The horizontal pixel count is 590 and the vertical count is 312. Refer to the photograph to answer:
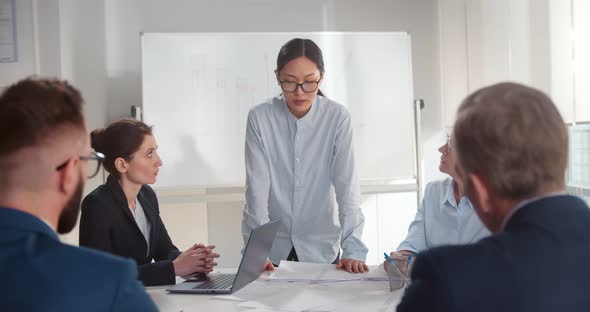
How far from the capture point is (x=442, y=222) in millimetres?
2037

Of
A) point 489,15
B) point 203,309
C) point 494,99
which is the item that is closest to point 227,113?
point 489,15

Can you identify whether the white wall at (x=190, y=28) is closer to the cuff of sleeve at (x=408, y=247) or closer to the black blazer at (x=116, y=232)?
the black blazer at (x=116, y=232)

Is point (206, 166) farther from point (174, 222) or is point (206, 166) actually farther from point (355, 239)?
point (355, 239)

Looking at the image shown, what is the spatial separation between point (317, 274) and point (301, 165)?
0.57 metres

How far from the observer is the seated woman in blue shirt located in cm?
194

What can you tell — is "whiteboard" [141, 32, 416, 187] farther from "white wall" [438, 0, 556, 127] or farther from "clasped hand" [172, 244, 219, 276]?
"clasped hand" [172, 244, 219, 276]

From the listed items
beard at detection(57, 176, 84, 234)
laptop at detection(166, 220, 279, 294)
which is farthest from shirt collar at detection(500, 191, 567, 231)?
laptop at detection(166, 220, 279, 294)

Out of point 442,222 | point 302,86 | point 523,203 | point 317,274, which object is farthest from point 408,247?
point 523,203

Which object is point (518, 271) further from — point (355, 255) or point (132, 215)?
Result: point (132, 215)

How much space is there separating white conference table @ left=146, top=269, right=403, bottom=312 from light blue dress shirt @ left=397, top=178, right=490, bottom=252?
1.08ft

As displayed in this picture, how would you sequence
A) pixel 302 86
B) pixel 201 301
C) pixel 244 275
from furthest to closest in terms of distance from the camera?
pixel 302 86 < pixel 244 275 < pixel 201 301

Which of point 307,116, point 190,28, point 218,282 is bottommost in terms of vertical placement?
point 218,282

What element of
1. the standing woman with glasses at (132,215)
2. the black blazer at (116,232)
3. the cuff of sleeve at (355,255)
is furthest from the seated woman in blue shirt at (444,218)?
the black blazer at (116,232)

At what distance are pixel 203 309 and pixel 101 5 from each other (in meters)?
2.99
